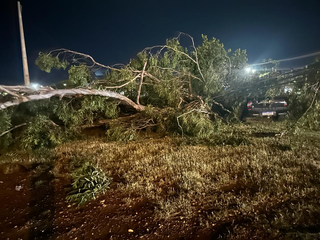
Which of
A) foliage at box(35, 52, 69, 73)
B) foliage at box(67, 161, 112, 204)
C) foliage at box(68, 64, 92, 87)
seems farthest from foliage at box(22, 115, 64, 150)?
foliage at box(67, 161, 112, 204)

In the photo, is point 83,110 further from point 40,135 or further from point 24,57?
point 24,57

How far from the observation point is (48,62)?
7898 mm

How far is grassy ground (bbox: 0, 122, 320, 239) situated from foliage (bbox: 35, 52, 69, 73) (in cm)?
365

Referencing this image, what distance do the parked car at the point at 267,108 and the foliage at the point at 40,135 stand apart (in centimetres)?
870

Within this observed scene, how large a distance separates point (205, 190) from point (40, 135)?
19.1ft

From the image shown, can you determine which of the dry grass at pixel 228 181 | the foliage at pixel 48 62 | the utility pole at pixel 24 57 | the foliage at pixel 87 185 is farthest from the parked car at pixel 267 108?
the utility pole at pixel 24 57

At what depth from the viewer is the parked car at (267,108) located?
390 inches

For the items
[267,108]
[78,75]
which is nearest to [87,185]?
[78,75]

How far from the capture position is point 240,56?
1227cm

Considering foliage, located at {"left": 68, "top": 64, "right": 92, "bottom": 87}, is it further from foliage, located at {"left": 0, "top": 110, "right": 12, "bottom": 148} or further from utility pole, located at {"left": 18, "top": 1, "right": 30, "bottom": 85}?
foliage, located at {"left": 0, "top": 110, "right": 12, "bottom": 148}

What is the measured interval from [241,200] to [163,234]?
57.2 inches

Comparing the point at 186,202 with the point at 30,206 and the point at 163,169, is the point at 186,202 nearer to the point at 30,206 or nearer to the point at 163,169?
the point at 163,169

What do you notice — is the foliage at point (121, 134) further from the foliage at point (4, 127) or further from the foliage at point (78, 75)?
the foliage at point (4, 127)

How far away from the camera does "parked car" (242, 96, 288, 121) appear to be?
32.5ft
